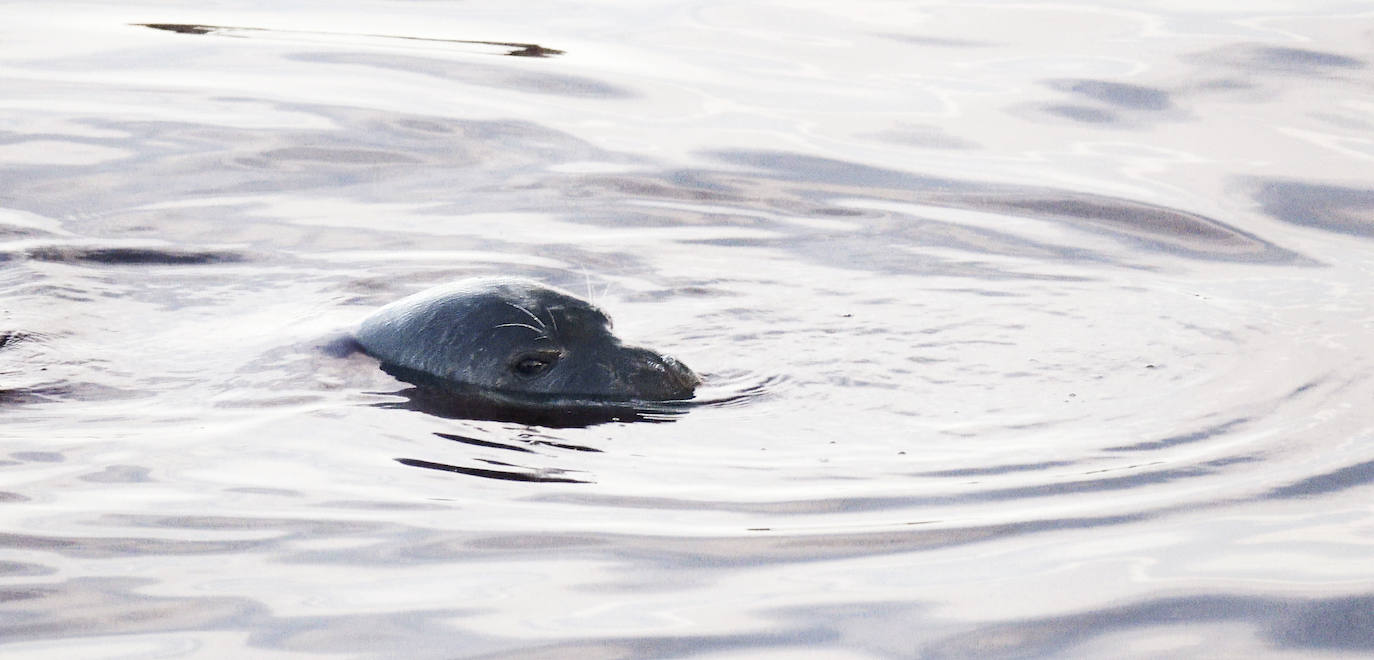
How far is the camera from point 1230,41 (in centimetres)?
1234

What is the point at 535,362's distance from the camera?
20.9ft

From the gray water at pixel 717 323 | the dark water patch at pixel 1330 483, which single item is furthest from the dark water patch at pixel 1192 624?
the dark water patch at pixel 1330 483

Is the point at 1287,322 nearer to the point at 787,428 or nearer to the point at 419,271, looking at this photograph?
the point at 787,428

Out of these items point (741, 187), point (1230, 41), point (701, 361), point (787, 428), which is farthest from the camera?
point (1230, 41)

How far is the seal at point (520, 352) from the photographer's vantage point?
6.21 m

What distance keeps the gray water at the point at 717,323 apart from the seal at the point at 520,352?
21 centimetres

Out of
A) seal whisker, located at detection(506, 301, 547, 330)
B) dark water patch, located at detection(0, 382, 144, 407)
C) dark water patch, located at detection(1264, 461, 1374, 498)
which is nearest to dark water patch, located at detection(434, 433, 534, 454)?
seal whisker, located at detection(506, 301, 547, 330)

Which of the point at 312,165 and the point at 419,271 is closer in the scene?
the point at 419,271

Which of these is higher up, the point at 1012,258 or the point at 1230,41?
the point at 1230,41

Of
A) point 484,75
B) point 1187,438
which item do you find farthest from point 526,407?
point 484,75

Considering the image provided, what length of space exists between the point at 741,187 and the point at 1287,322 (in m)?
3.23

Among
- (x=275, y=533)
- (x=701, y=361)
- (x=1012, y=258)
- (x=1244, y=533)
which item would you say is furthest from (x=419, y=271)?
(x=1244, y=533)

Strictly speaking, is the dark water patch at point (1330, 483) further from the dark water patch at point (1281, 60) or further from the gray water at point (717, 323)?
the dark water patch at point (1281, 60)

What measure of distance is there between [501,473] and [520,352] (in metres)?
1.13
